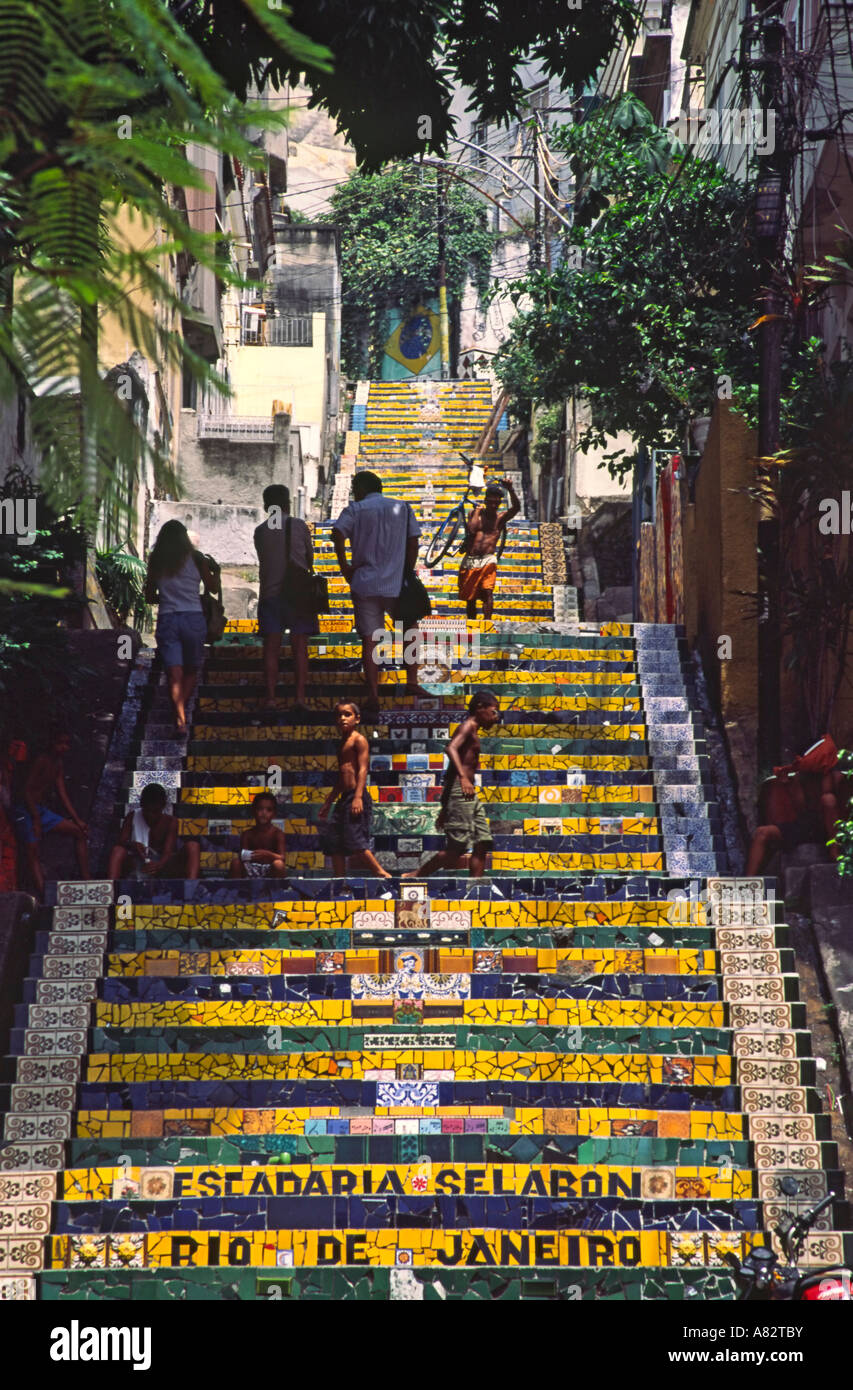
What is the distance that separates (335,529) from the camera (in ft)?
43.6

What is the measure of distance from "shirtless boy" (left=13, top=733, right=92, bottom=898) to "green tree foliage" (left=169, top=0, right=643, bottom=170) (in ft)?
13.3

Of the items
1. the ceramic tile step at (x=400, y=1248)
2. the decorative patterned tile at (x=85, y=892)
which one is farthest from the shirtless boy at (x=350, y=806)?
the ceramic tile step at (x=400, y=1248)

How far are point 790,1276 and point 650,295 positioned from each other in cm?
1286

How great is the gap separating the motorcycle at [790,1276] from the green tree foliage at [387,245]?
33.9 meters

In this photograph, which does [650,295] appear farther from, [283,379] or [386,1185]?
[386,1185]

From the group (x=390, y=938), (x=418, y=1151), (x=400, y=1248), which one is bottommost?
A: (x=400, y=1248)

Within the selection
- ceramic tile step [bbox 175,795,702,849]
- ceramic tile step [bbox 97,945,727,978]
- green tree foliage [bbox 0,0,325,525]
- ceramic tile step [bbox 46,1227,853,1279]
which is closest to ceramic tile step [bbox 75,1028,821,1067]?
ceramic tile step [bbox 97,945,727,978]

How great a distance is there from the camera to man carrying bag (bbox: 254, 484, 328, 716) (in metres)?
13.6

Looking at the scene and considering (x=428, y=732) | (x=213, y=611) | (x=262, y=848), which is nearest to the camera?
(x=262, y=848)

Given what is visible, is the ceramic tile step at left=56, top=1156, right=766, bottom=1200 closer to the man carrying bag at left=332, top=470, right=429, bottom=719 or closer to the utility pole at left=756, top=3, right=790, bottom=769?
the utility pole at left=756, top=3, right=790, bottom=769

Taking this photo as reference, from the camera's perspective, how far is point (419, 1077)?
9.76 meters

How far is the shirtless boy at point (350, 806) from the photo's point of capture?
11297mm

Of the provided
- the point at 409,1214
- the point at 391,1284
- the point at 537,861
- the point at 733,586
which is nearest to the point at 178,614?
the point at 537,861
